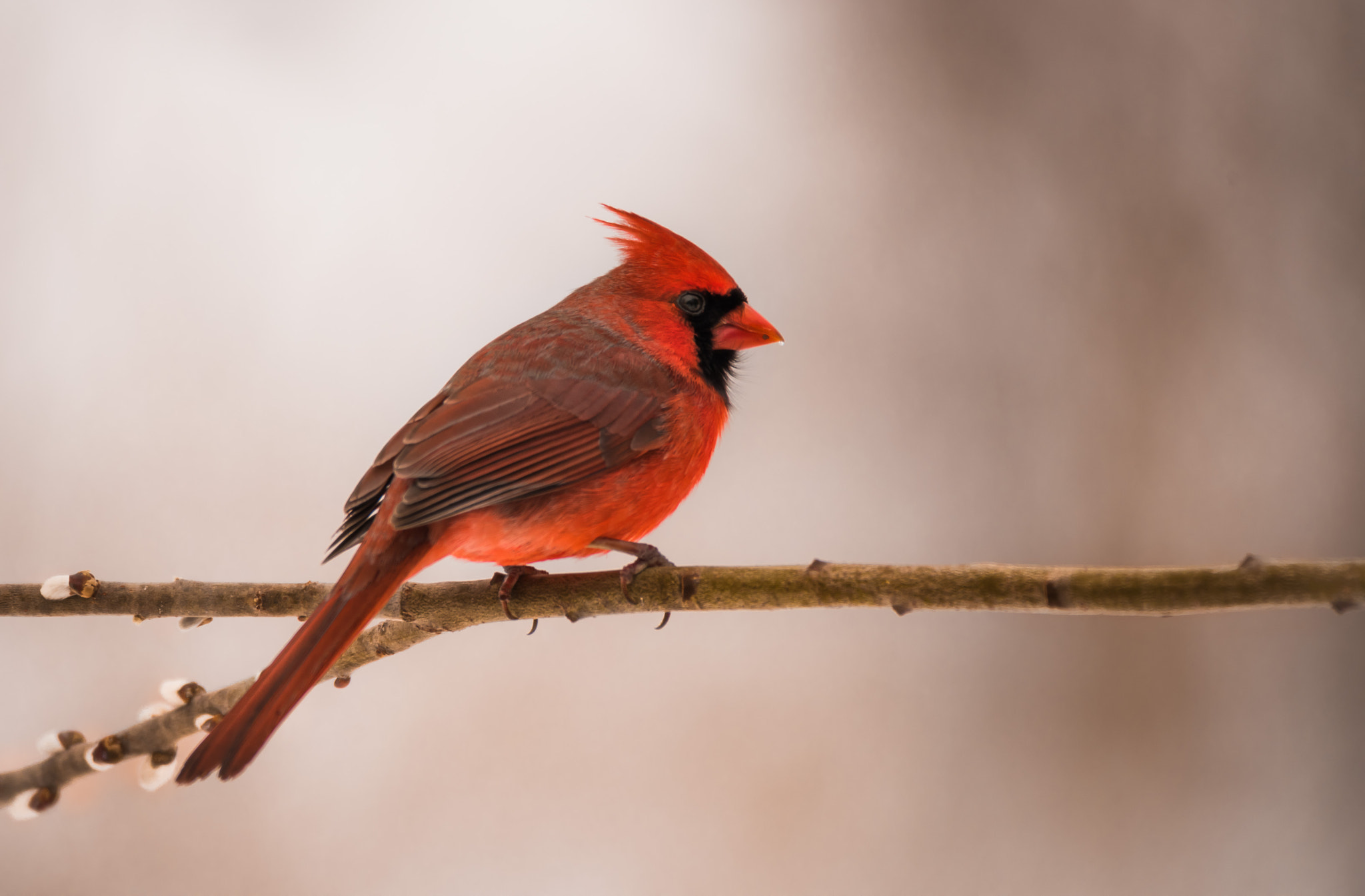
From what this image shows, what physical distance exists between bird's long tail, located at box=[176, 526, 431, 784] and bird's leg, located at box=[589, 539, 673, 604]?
0.21 m

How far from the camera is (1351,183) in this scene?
2.28 meters

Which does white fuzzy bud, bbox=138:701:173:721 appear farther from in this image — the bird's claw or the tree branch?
the bird's claw

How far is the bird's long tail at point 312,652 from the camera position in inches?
33.3

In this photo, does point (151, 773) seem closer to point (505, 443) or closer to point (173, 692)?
point (173, 692)

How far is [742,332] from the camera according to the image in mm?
1374

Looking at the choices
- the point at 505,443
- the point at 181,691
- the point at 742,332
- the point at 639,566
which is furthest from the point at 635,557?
the point at 181,691

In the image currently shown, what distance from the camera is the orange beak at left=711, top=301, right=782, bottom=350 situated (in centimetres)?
137

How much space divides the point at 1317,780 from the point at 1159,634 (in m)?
0.45

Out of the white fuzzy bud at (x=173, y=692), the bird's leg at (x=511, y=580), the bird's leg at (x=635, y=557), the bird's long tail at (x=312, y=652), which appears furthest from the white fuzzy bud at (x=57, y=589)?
the bird's leg at (x=635, y=557)

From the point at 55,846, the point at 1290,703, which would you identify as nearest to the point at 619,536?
the point at 55,846

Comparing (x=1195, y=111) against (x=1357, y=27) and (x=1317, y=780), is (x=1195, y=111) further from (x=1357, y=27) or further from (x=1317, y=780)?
(x=1317, y=780)

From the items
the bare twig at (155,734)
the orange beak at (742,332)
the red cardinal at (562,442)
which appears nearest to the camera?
the red cardinal at (562,442)

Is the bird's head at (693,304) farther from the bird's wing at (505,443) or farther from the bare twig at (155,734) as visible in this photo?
the bare twig at (155,734)

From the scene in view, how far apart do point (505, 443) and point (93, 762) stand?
2.12 ft
